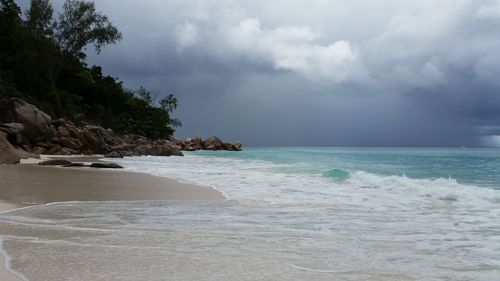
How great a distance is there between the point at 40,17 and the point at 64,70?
Result: 996 cm

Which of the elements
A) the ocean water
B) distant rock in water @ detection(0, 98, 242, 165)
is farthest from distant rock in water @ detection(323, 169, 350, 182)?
distant rock in water @ detection(0, 98, 242, 165)

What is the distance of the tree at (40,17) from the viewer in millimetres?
51075

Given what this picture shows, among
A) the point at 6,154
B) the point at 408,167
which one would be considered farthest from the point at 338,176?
the point at 6,154

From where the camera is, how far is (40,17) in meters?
51.8

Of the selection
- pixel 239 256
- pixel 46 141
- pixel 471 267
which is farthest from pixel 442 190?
pixel 46 141

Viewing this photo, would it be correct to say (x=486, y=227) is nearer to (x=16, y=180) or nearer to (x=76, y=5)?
(x=16, y=180)

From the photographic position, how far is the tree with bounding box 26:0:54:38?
168 ft

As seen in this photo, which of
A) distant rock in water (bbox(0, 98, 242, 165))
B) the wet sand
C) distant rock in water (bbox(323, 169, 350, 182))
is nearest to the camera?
the wet sand

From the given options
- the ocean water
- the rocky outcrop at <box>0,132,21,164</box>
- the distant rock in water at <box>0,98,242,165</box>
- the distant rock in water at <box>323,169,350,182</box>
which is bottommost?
the ocean water

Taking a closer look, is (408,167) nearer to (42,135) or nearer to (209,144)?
(42,135)

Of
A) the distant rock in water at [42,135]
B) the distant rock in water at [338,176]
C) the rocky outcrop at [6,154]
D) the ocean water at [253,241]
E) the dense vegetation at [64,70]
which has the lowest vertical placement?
the ocean water at [253,241]

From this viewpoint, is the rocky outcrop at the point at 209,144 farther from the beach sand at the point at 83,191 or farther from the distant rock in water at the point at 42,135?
the beach sand at the point at 83,191

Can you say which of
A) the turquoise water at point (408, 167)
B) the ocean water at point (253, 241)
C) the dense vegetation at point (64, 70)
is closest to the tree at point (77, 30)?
the dense vegetation at point (64, 70)

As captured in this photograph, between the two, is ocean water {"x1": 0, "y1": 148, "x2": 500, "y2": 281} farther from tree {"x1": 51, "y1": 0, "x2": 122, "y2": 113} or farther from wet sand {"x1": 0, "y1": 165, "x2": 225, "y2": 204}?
tree {"x1": 51, "y1": 0, "x2": 122, "y2": 113}
